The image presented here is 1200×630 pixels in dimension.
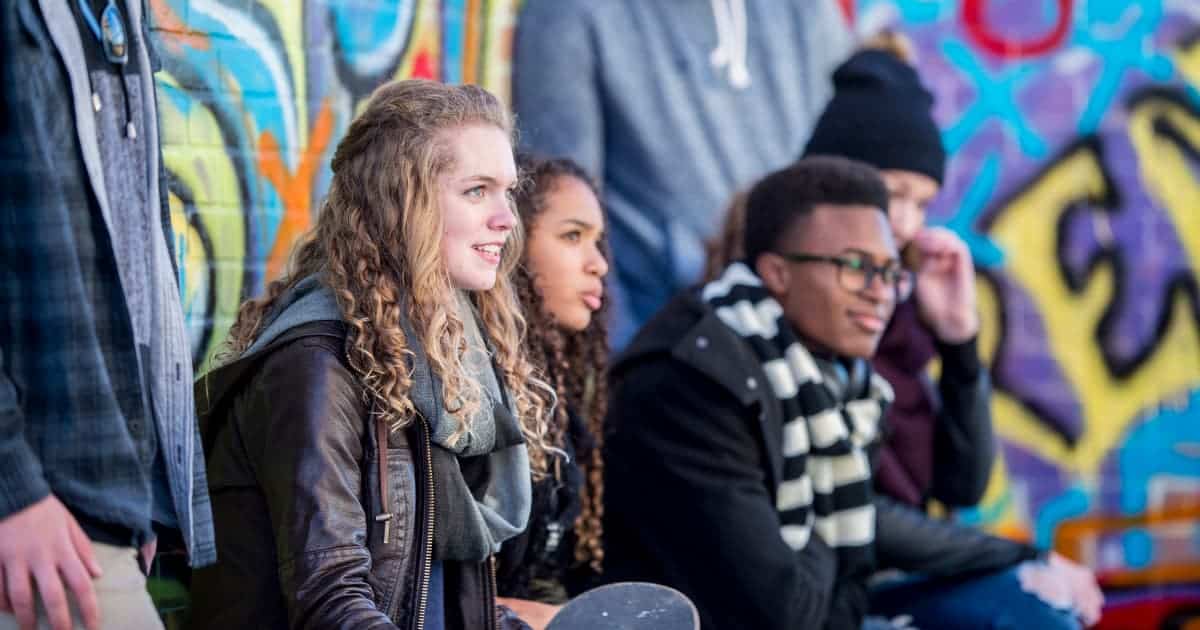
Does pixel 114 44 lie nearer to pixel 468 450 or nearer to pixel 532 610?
pixel 468 450

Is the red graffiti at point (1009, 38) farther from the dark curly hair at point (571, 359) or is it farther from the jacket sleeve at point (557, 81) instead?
the dark curly hair at point (571, 359)

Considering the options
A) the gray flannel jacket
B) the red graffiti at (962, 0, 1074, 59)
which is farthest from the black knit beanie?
the gray flannel jacket

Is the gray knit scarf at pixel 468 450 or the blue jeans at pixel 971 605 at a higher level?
the gray knit scarf at pixel 468 450

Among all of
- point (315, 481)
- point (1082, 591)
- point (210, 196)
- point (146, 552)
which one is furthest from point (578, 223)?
point (1082, 591)

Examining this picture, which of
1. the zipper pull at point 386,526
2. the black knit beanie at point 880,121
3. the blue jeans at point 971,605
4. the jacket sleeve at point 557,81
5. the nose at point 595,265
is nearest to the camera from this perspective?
the zipper pull at point 386,526

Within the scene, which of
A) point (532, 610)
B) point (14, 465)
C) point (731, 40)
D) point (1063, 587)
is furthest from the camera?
point (731, 40)

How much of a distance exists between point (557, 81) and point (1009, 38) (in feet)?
5.62

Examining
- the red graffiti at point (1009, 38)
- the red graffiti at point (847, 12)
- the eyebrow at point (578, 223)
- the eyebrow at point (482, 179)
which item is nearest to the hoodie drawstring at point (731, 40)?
the red graffiti at point (847, 12)

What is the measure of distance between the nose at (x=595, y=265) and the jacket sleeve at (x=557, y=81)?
1.07m

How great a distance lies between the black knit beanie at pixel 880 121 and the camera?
516cm

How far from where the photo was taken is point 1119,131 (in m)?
5.88

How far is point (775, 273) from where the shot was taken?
4.45m

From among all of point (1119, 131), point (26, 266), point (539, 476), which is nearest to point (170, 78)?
point (539, 476)

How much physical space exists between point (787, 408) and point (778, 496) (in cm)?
21
